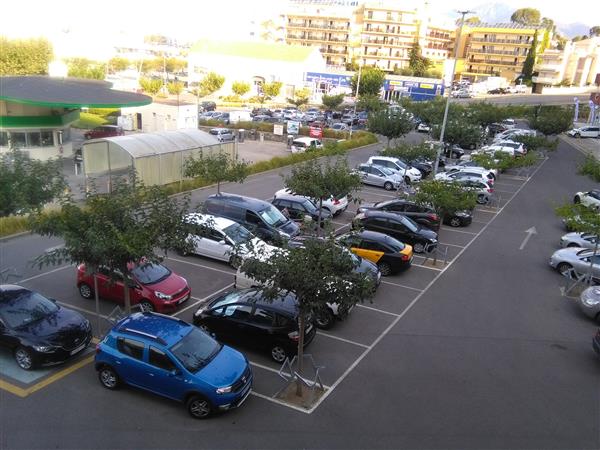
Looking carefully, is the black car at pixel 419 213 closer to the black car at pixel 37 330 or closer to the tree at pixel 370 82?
the black car at pixel 37 330

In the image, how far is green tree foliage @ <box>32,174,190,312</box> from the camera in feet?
32.7

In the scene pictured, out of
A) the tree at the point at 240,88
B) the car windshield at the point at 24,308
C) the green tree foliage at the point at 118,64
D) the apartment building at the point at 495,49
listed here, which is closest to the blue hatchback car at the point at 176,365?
the car windshield at the point at 24,308

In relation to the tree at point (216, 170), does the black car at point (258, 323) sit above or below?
below

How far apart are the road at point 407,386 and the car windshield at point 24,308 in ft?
5.13

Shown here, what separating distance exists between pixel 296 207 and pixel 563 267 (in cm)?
1028

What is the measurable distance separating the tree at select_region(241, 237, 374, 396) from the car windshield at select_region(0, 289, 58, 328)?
4855mm

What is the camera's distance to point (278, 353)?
10.9 m

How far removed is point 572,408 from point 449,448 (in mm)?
3185

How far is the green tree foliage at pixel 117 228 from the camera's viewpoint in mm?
9977

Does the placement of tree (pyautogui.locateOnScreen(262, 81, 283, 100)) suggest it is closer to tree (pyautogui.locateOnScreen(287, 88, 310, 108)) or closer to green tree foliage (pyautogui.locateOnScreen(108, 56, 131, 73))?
tree (pyautogui.locateOnScreen(287, 88, 310, 108))

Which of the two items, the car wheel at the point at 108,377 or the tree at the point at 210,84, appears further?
the tree at the point at 210,84

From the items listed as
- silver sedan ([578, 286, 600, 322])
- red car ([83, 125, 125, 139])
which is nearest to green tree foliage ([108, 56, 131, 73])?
red car ([83, 125, 125, 139])

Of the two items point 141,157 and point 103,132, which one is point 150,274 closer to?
point 141,157

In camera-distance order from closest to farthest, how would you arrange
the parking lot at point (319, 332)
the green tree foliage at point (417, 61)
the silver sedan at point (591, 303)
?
the parking lot at point (319, 332) → the silver sedan at point (591, 303) → the green tree foliage at point (417, 61)
